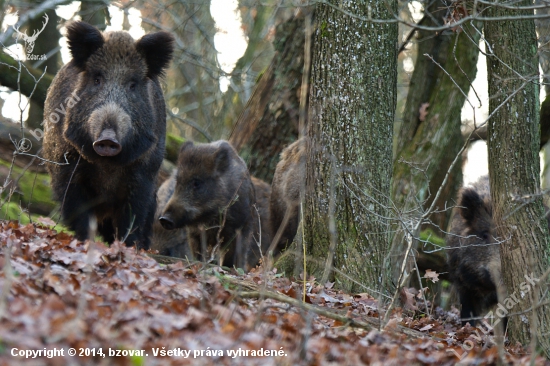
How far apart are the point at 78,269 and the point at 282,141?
7323mm

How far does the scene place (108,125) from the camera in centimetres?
709

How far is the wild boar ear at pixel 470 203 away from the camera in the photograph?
9727mm

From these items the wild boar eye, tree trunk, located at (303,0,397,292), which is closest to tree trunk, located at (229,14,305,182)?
the wild boar eye

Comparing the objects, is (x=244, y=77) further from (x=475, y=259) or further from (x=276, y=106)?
(x=475, y=259)

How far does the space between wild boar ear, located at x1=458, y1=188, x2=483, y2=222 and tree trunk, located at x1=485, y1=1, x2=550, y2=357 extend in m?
3.22

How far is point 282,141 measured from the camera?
11.9 m

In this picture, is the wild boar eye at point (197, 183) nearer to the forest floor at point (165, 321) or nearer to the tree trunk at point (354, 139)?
the tree trunk at point (354, 139)

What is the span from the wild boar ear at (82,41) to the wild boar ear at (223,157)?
3.09m

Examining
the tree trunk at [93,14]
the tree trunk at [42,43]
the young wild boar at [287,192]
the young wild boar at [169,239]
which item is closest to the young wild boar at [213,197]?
the young wild boar at [287,192]

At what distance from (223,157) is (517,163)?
5.22 meters

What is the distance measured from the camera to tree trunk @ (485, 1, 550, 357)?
247 inches

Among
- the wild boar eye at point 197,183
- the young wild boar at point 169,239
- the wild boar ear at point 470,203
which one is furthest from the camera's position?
the young wild boar at point 169,239

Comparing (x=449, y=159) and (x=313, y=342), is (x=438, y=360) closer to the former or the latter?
(x=313, y=342)

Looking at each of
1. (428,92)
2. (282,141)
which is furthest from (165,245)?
(428,92)
